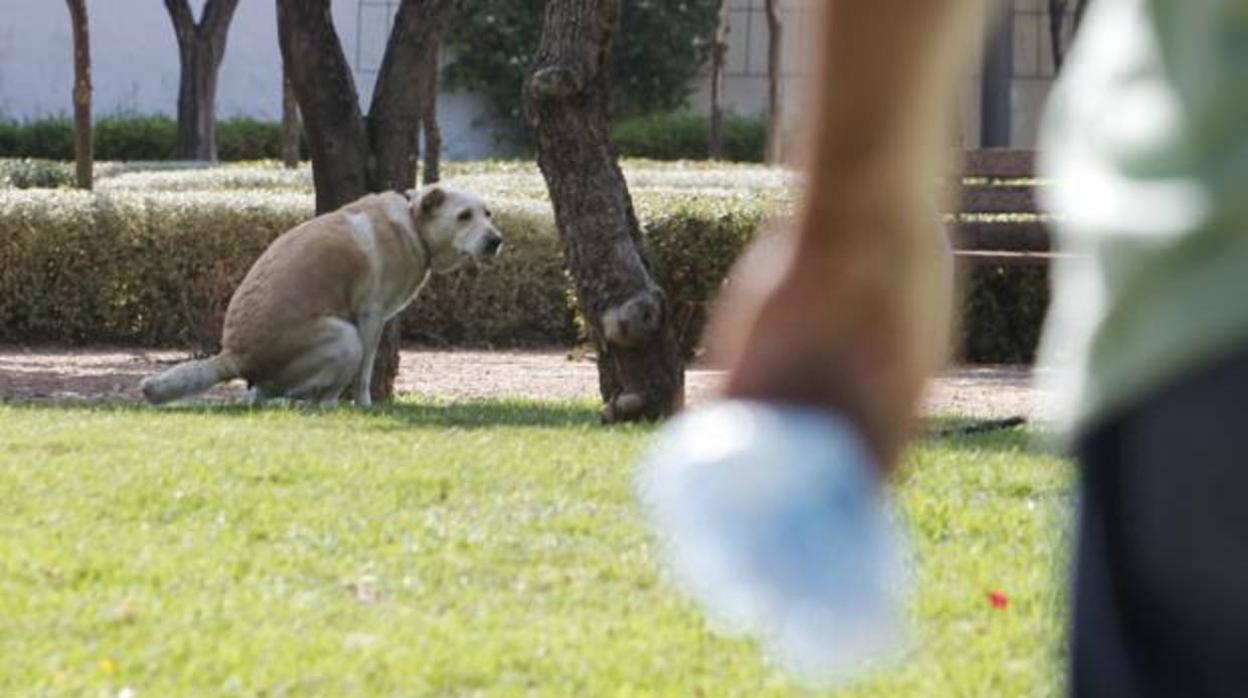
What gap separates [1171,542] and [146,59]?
135ft

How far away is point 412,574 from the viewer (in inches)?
258

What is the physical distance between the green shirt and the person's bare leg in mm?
94

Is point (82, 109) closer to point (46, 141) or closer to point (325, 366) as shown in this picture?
point (325, 366)

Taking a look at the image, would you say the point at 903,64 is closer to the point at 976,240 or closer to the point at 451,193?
the point at 451,193

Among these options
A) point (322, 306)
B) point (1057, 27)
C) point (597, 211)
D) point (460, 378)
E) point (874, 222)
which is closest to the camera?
point (874, 222)

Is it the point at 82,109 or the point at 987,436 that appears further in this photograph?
the point at 82,109

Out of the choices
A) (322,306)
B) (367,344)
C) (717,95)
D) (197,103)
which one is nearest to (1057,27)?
(717,95)

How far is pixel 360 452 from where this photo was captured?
8.99 m

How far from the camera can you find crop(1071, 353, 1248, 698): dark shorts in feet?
4.52

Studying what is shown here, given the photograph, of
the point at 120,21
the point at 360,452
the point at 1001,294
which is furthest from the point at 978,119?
the point at 360,452

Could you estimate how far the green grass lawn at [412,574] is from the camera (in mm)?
5445

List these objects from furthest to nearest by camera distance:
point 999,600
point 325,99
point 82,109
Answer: point 82,109
point 325,99
point 999,600

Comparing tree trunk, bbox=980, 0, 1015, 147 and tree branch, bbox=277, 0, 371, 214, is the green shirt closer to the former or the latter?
tree branch, bbox=277, 0, 371, 214

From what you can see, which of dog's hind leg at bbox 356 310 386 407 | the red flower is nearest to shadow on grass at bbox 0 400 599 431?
dog's hind leg at bbox 356 310 386 407
